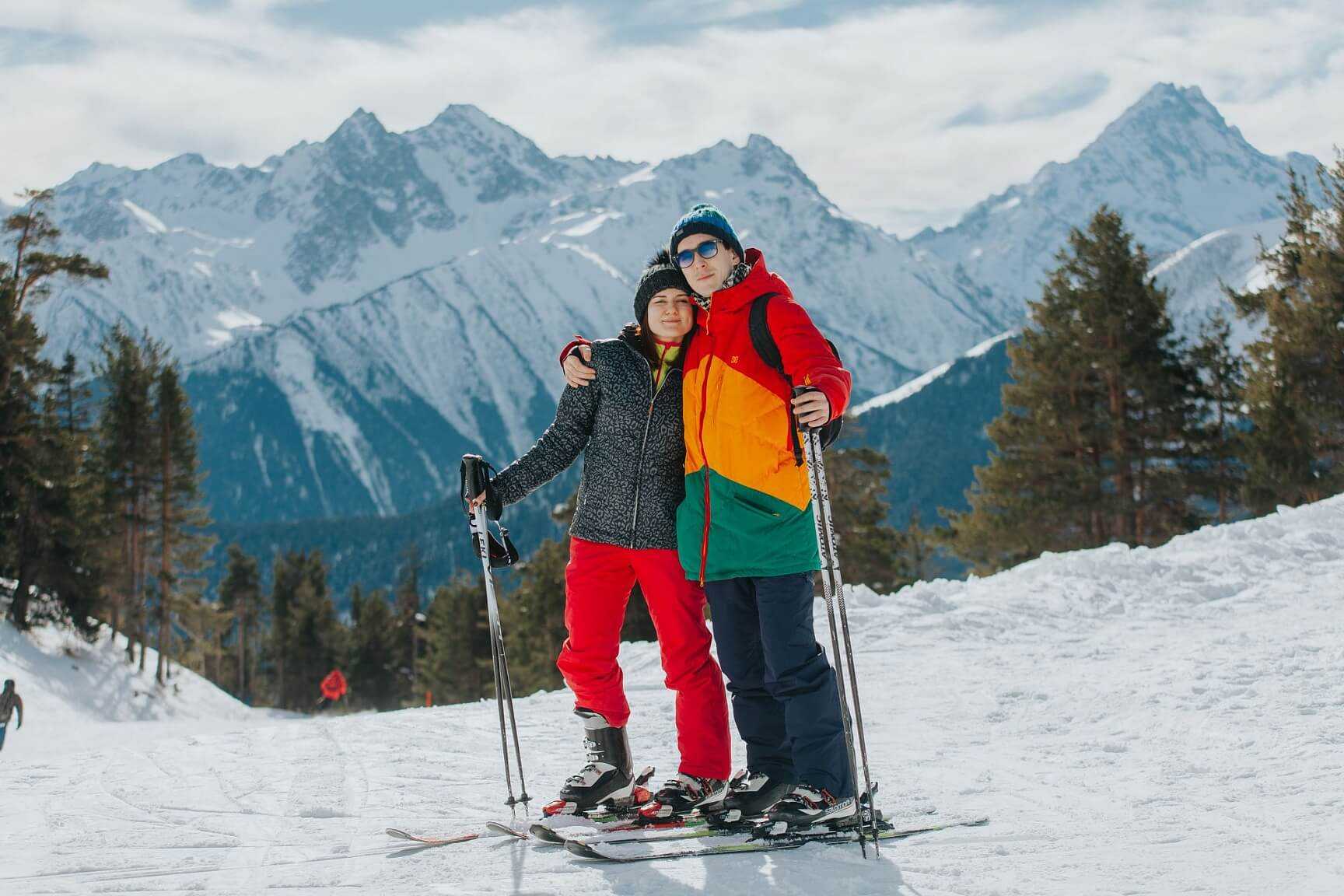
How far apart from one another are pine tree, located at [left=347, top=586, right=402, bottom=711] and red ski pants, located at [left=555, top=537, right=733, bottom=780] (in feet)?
208

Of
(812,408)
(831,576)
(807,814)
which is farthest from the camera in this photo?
(831,576)

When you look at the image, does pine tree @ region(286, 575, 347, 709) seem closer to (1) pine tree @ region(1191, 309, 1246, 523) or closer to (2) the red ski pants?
(1) pine tree @ region(1191, 309, 1246, 523)

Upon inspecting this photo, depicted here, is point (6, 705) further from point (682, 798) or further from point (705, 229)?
point (705, 229)

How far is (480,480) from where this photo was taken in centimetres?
454

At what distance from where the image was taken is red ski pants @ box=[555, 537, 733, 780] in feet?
14.2

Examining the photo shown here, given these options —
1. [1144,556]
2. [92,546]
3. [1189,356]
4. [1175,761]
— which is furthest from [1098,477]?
[92,546]

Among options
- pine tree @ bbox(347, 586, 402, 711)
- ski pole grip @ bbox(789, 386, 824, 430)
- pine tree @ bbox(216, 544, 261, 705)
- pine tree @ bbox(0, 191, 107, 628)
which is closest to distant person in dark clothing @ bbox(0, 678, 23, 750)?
ski pole grip @ bbox(789, 386, 824, 430)

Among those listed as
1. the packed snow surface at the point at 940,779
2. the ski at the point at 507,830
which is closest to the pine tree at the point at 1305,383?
the packed snow surface at the point at 940,779

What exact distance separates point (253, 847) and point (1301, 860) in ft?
11.2

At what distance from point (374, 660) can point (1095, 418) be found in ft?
169

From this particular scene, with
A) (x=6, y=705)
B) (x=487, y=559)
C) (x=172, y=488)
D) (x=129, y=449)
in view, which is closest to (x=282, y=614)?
(x=172, y=488)

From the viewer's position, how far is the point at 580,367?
441 centimetres

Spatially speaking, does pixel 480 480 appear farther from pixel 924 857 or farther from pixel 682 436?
pixel 924 857

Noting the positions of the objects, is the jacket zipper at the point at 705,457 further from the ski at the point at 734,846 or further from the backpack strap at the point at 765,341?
the ski at the point at 734,846
